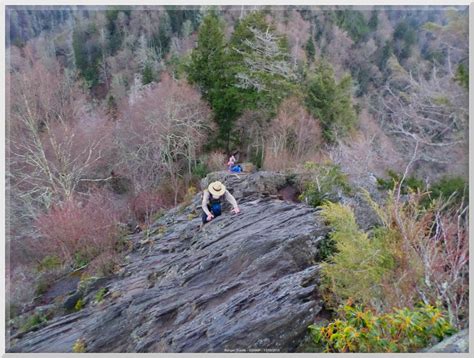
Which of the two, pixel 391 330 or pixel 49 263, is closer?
pixel 391 330

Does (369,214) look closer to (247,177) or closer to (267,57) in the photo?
(247,177)

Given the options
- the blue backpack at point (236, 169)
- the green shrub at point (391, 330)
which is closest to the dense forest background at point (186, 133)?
the blue backpack at point (236, 169)

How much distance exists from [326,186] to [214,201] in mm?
2754

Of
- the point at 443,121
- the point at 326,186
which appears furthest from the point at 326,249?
the point at 443,121

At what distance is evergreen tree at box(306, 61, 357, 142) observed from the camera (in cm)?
1580

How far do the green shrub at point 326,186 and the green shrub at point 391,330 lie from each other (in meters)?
3.61

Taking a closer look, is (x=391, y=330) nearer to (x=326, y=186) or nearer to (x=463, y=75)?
(x=326, y=186)

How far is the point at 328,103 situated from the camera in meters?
16.4

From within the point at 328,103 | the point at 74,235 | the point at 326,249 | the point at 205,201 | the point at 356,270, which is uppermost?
the point at 328,103

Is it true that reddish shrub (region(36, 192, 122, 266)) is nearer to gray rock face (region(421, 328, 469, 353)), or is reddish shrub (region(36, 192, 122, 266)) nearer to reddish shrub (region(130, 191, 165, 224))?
reddish shrub (region(130, 191, 165, 224))

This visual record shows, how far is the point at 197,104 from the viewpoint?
14.5 meters

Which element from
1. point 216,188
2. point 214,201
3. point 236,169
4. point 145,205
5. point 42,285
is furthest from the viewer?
point 145,205

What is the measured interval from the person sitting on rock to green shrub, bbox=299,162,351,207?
6.23ft
